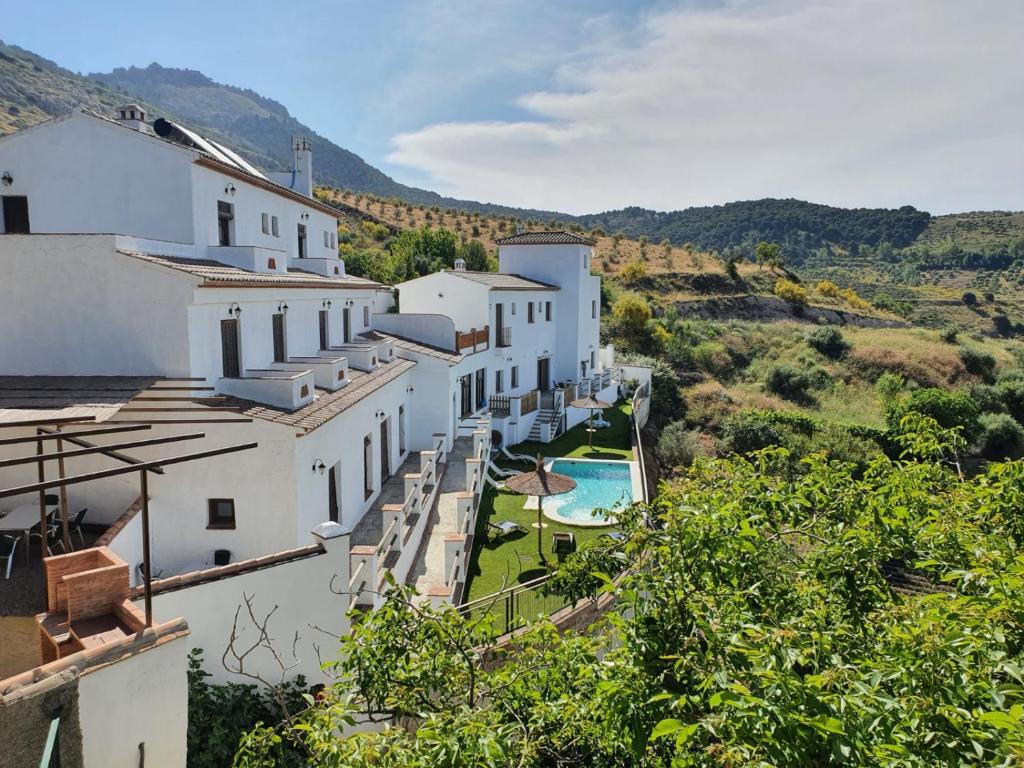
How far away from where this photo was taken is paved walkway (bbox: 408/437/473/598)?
563 inches

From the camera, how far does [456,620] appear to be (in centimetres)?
580

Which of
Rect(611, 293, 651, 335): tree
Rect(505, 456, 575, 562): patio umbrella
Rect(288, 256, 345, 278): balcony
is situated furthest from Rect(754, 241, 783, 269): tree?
Rect(505, 456, 575, 562): patio umbrella

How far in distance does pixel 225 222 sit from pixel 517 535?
40.1 ft

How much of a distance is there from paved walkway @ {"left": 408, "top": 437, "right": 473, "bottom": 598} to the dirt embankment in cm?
4497

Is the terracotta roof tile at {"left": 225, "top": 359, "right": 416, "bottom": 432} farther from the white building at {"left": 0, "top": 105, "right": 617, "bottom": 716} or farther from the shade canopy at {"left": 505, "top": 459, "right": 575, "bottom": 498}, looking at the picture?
the shade canopy at {"left": 505, "top": 459, "right": 575, "bottom": 498}

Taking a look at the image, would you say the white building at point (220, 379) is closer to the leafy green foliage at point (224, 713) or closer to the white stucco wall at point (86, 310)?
the white stucco wall at point (86, 310)

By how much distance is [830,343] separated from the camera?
49719mm

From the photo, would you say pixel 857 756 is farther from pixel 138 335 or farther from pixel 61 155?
pixel 61 155

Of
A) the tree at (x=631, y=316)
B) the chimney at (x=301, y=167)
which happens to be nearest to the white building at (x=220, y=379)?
the chimney at (x=301, y=167)

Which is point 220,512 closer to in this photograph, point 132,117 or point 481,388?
point 132,117

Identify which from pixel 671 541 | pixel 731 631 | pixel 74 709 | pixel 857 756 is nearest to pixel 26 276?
pixel 74 709

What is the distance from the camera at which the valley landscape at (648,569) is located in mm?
3908

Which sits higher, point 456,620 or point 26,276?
point 26,276

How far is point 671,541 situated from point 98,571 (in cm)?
662
